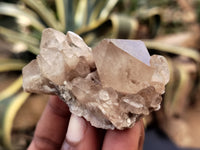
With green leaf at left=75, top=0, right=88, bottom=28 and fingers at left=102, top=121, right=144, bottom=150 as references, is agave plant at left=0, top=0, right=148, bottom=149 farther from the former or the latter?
fingers at left=102, top=121, right=144, bottom=150

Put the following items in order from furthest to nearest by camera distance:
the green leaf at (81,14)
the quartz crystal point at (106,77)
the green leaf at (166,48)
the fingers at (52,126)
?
the green leaf at (81,14)
the green leaf at (166,48)
the fingers at (52,126)
the quartz crystal point at (106,77)

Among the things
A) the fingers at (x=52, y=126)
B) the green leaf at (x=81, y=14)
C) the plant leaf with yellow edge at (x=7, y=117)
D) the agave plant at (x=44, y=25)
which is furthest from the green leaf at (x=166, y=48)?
the fingers at (x=52, y=126)

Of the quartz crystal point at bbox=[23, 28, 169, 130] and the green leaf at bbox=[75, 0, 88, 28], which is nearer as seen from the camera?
the quartz crystal point at bbox=[23, 28, 169, 130]

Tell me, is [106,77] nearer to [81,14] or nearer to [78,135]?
[78,135]

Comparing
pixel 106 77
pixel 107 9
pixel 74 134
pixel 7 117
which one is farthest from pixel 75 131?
pixel 107 9

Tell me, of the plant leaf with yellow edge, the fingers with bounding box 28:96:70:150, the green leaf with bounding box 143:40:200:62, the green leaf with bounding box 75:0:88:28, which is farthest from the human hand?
the green leaf with bounding box 75:0:88:28

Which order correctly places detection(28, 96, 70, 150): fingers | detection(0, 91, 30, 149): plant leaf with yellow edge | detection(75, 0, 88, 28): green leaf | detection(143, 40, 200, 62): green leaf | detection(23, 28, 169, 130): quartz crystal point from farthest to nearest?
detection(75, 0, 88, 28): green leaf, detection(143, 40, 200, 62): green leaf, detection(0, 91, 30, 149): plant leaf with yellow edge, detection(28, 96, 70, 150): fingers, detection(23, 28, 169, 130): quartz crystal point

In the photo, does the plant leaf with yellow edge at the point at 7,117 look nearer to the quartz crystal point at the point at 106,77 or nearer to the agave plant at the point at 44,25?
the agave plant at the point at 44,25
